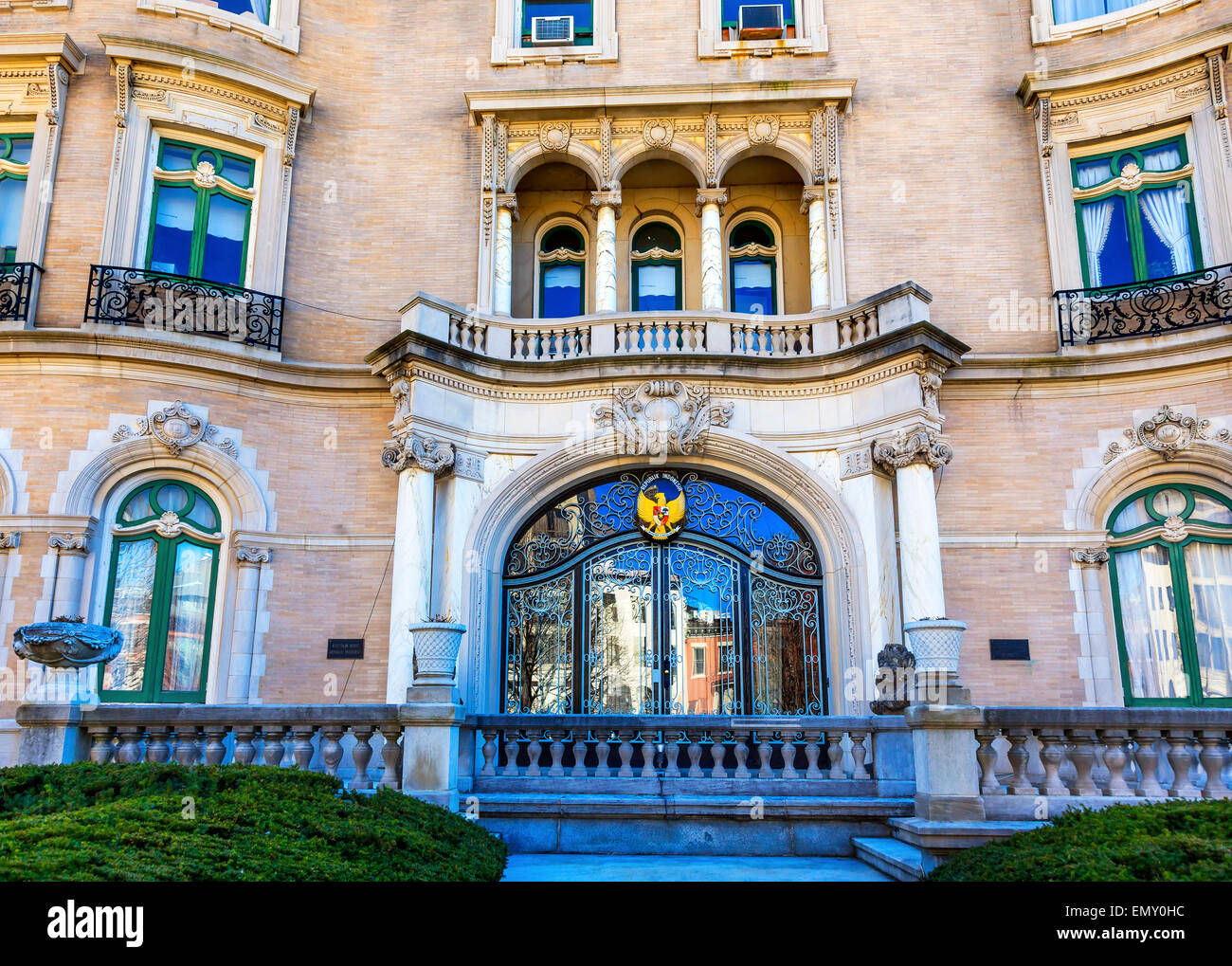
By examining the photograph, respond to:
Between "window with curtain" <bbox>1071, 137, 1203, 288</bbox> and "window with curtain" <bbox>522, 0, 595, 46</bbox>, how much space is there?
29.9ft

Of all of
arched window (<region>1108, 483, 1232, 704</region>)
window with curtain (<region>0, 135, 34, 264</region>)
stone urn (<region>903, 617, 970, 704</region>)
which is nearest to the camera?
stone urn (<region>903, 617, 970, 704</region>)

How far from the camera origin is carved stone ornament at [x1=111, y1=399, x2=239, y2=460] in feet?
47.8

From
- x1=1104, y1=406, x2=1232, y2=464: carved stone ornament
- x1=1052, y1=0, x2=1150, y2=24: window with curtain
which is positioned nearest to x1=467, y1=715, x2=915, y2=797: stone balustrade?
x1=1104, y1=406, x2=1232, y2=464: carved stone ornament

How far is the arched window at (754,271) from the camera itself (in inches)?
688

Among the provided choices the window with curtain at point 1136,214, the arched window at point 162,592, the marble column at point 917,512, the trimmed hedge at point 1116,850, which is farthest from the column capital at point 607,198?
the trimmed hedge at point 1116,850

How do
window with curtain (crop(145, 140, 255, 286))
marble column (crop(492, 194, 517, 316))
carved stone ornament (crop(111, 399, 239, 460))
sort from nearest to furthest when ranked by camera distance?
1. carved stone ornament (crop(111, 399, 239, 460))
2. window with curtain (crop(145, 140, 255, 286))
3. marble column (crop(492, 194, 517, 316))

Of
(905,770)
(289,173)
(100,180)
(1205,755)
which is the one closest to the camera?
(1205,755)

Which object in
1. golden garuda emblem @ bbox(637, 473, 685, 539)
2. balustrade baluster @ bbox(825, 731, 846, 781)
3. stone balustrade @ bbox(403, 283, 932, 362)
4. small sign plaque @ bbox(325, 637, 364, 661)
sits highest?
stone balustrade @ bbox(403, 283, 932, 362)

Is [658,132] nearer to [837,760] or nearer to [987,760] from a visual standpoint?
[837,760]

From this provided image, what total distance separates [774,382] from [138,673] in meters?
10.4

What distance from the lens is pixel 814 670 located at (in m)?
14.4

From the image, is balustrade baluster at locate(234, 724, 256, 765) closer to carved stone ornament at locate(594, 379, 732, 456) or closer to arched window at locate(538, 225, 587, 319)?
carved stone ornament at locate(594, 379, 732, 456)
